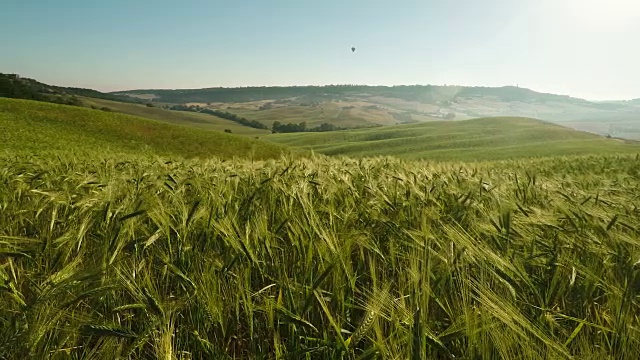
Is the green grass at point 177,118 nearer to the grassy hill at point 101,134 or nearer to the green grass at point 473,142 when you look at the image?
the green grass at point 473,142

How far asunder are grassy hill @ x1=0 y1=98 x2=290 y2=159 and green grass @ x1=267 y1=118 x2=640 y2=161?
22192 mm

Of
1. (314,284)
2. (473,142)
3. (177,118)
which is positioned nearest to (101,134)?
(314,284)

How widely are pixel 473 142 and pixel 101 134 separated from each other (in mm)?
60533

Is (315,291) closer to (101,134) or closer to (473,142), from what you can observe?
(101,134)

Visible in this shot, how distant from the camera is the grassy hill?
30938mm

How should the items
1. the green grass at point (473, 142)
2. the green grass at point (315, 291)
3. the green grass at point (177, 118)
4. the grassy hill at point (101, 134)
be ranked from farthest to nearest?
the green grass at point (177, 118) < the green grass at point (473, 142) < the grassy hill at point (101, 134) < the green grass at point (315, 291)

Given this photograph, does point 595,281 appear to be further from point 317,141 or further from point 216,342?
point 317,141

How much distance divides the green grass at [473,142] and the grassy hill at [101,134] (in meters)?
22.2

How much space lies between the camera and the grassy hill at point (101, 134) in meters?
30.9

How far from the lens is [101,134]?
119 ft

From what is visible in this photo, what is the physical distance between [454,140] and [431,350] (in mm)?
75284

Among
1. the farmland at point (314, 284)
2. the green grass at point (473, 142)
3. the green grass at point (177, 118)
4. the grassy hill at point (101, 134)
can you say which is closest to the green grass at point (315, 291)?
the farmland at point (314, 284)

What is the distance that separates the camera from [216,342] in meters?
1.23

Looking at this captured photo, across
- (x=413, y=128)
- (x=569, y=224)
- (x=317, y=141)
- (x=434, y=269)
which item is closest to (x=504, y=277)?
(x=434, y=269)
